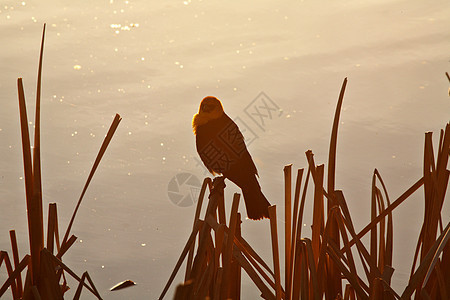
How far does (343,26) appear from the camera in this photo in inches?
331

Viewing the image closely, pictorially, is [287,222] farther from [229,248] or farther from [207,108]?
[207,108]

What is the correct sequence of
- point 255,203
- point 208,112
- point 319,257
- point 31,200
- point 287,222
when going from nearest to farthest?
point 31,200 < point 319,257 < point 287,222 < point 255,203 < point 208,112

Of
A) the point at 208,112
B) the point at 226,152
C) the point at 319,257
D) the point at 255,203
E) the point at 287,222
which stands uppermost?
the point at 208,112

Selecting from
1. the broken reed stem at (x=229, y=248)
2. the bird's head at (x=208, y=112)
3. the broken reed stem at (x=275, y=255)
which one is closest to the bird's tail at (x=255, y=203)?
the bird's head at (x=208, y=112)

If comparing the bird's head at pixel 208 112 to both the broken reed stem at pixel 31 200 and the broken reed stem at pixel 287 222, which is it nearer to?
the broken reed stem at pixel 287 222

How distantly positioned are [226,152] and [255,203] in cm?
54

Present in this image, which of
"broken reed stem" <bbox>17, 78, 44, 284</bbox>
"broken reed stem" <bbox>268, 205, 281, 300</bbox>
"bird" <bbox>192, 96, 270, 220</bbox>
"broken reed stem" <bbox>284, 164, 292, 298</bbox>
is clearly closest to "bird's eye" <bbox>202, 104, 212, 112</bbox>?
"bird" <bbox>192, 96, 270, 220</bbox>

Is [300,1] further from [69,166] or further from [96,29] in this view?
[69,166]

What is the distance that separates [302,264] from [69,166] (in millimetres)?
4233

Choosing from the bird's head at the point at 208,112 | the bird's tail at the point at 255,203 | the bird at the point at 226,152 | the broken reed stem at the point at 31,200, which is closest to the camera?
the broken reed stem at the point at 31,200

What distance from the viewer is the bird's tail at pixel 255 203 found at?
3.44 meters

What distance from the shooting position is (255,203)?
349 cm

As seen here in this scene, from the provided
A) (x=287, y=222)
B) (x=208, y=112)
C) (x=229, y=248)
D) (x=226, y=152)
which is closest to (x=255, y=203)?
(x=226, y=152)

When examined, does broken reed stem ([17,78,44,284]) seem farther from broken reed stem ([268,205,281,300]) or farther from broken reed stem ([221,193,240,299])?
broken reed stem ([268,205,281,300])
